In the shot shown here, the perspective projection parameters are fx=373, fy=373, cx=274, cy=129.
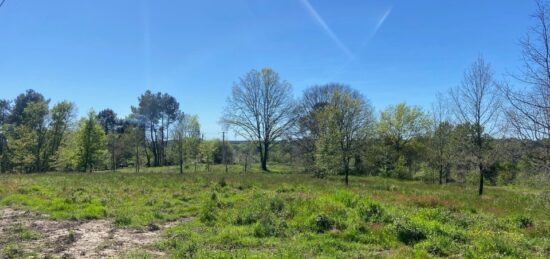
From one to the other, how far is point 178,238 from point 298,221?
10.7ft

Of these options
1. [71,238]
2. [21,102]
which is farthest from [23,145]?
[71,238]

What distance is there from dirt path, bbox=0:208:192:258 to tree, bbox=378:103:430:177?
1858 inches

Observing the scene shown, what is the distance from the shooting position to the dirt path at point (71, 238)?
7789 millimetres

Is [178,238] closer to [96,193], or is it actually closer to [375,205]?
[375,205]

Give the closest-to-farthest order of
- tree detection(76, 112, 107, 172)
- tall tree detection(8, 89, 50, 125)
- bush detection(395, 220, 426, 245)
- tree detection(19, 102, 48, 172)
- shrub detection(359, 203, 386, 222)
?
bush detection(395, 220, 426, 245)
shrub detection(359, 203, 386, 222)
tree detection(76, 112, 107, 172)
tree detection(19, 102, 48, 172)
tall tree detection(8, 89, 50, 125)

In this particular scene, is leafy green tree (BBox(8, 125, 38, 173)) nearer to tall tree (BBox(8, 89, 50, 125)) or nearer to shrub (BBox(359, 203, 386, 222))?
tall tree (BBox(8, 89, 50, 125))

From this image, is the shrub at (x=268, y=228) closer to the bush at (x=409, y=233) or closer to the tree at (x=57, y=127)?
the bush at (x=409, y=233)

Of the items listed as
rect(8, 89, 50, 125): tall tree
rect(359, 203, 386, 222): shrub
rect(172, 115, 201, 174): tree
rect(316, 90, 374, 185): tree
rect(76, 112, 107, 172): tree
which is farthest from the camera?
rect(8, 89, 50, 125): tall tree

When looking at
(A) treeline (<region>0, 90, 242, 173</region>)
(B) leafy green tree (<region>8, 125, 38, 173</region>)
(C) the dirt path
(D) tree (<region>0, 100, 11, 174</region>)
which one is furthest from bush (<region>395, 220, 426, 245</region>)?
(D) tree (<region>0, 100, 11, 174</region>)

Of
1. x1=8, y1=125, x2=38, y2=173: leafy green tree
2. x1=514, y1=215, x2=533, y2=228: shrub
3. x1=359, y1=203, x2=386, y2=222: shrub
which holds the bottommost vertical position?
x1=514, y1=215, x2=533, y2=228: shrub

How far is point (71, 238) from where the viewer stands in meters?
9.05

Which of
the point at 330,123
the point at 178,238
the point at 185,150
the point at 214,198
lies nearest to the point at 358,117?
the point at 330,123

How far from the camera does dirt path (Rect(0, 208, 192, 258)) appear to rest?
779cm

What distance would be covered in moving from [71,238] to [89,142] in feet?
148
